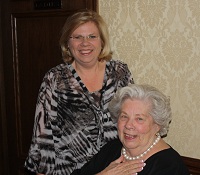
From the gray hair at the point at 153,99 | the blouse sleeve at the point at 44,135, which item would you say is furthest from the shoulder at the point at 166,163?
the blouse sleeve at the point at 44,135

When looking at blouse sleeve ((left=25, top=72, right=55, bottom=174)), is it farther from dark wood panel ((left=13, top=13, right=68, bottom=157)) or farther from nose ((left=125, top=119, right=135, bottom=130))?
dark wood panel ((left=13, top=13, right=68, bottom=157))

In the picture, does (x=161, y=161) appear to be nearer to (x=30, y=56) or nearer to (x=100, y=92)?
(x=100, y=92)

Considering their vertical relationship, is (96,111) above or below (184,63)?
below

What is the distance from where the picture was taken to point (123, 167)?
2.01 meters

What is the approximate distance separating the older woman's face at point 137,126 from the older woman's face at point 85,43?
0.50 m

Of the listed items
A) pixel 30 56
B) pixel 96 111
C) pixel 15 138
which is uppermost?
pixel 30 56

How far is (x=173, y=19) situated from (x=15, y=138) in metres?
1.93

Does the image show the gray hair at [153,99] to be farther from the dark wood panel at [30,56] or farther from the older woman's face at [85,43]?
the dark wood panel at [30,56]

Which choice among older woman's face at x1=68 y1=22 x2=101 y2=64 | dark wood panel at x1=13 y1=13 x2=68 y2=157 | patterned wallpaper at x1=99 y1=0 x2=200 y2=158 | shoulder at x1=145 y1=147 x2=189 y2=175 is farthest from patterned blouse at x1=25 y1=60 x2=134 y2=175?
dark wood panel at x1=13 y1=13 x2=68 y2=157

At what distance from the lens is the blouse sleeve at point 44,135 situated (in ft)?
7.50

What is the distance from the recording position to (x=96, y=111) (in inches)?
90.5

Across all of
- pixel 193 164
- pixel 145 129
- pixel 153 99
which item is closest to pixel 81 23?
pixel 153 99

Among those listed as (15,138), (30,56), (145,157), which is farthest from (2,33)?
(145,157)

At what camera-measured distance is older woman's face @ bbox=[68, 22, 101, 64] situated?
7.64 ft
